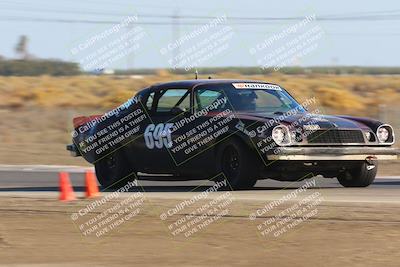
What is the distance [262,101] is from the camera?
557 inches

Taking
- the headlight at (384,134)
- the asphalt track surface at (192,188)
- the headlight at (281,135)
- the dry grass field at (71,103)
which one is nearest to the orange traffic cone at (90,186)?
the asphalt track surface at (192,188)

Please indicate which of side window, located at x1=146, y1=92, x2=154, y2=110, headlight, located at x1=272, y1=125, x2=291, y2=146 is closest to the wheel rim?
headlight, located at x1=272, y1=125, x2=291, y2=146

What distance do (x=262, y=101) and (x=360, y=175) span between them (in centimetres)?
177

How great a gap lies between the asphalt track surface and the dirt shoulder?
4.17 feet

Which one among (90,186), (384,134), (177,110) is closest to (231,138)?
(177,110)

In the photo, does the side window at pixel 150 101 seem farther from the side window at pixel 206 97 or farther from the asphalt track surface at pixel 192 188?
the asphalt track surface at pixel 192 188

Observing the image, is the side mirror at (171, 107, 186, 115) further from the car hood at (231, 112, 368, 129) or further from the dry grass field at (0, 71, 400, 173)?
the dry grass field at (0, 71, 400, 173)

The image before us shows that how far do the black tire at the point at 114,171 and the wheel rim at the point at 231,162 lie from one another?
1.93 metres

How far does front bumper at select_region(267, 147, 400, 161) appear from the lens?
13.0 m

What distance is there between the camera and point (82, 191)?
48.9ft

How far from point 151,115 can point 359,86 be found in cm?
4147

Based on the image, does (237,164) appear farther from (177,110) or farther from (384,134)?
(384,134)

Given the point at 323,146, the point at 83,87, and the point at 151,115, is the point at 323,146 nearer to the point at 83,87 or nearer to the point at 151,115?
the point at 151,115

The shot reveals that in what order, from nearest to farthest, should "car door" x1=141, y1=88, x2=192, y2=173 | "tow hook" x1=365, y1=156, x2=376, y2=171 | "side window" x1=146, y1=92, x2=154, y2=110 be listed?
"tow hook" x1=365, y1=156, x2=376, y2=171 < "car door" x1=141, y1=88, x2=192, y2=173 < "side window" x1=146, y1=92, x2=154, y2=110
